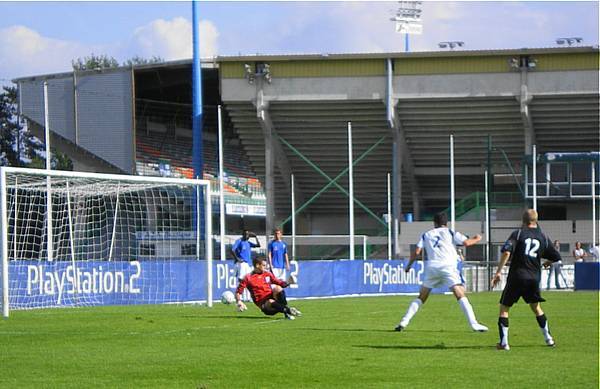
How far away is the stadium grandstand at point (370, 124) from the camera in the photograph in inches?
2264

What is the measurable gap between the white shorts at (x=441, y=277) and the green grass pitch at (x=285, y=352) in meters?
0.78

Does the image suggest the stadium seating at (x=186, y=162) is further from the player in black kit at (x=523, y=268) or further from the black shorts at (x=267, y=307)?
the player in black kit at (x=523, y=268)

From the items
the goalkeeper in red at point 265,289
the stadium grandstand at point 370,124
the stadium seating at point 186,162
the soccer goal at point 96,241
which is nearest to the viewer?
the goalkeeper in red at point 265,289

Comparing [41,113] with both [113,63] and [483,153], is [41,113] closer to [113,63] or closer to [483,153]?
[483,153]

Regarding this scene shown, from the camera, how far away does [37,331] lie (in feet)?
61.8

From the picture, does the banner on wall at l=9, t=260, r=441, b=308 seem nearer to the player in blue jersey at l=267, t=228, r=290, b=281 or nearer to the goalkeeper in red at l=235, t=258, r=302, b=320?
the player in blue jersey at l=267, t=228, r=290, b=281

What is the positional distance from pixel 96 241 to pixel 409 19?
116 ft

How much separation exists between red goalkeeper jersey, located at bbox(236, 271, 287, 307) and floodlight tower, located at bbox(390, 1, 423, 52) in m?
45.6

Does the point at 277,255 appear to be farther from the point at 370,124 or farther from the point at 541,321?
the point at 370,124

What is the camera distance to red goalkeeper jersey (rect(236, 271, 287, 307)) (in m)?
21.6

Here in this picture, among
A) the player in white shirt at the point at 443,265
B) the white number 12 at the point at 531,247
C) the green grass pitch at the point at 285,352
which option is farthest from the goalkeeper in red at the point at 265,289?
the white number 12 at the point at 531,247

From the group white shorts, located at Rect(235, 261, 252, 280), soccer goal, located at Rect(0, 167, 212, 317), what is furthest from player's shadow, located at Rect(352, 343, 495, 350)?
white shorts, located at Rect(235, 261, 252, 280)

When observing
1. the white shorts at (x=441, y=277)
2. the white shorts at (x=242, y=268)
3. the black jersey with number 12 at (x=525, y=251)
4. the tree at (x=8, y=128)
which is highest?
→ the tree at (x=8, y=128)

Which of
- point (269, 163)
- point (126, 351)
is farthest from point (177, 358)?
point (269, 163)
